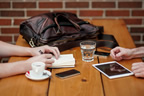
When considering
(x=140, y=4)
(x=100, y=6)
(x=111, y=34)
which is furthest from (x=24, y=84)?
(x=140, y=4)

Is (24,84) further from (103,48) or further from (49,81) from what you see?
(103,48)

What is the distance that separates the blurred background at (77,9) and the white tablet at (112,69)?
1408 millimetres

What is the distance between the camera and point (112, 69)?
144cm

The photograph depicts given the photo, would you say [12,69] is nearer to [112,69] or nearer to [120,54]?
[112,69]

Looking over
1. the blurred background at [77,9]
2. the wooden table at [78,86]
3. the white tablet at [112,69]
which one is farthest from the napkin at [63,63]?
the blurred background at [77,9]

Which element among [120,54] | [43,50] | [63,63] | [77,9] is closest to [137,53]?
[120,54]

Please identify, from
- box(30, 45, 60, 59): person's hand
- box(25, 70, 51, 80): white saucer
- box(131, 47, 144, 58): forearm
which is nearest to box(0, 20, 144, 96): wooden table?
box(25, 70, 51, 80): white saucer

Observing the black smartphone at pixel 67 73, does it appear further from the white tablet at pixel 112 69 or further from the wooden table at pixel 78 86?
the white tablet at pixel 112 69

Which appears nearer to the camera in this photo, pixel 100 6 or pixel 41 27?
pixel 41 27

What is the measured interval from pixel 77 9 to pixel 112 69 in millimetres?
1536

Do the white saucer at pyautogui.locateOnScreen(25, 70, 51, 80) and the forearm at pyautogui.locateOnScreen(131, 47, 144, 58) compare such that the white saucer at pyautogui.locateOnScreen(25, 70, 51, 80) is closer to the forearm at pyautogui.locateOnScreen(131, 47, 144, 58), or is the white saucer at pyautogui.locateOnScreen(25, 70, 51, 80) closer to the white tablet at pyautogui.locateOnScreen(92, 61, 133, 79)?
the white tablet at pyautogui.locateOnScreen(92, 61, 133, 79)

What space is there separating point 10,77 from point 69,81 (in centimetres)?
33

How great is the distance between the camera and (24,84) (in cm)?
126

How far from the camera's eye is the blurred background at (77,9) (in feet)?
9.27
